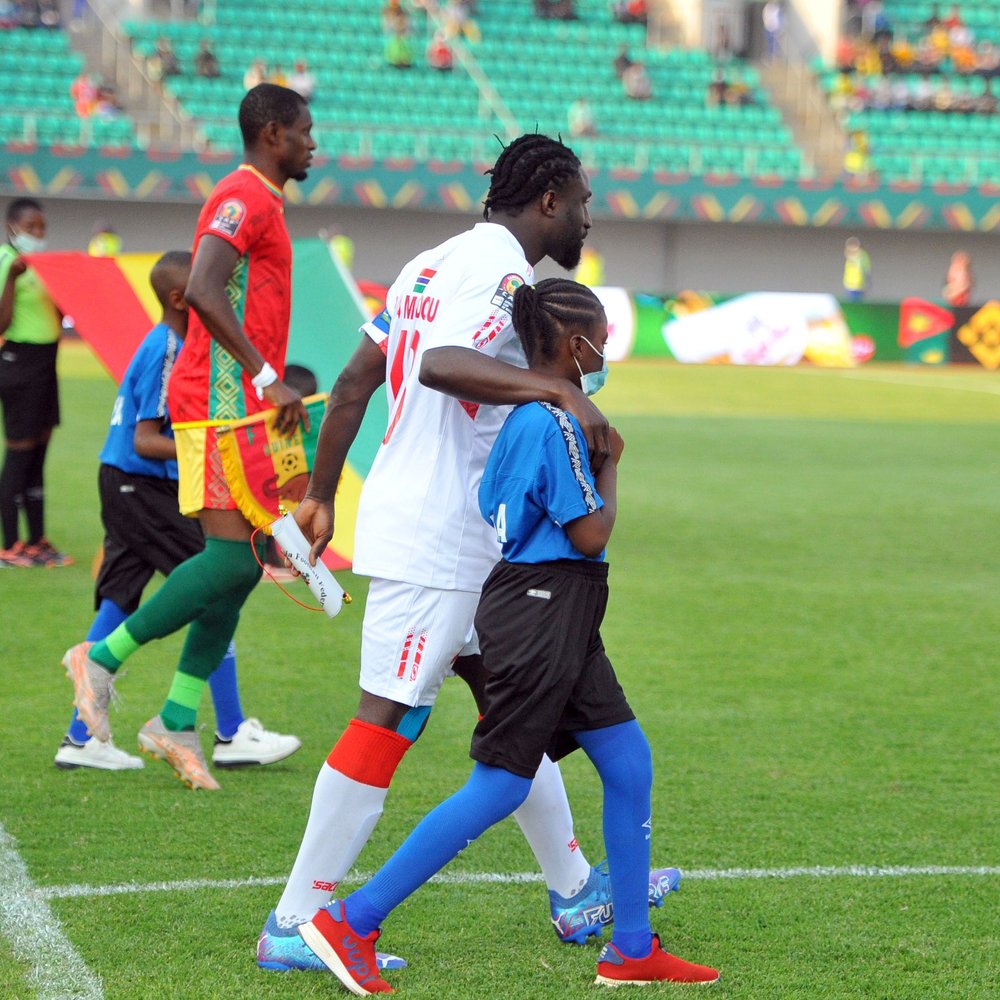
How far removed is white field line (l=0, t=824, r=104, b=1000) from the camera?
3297 mm

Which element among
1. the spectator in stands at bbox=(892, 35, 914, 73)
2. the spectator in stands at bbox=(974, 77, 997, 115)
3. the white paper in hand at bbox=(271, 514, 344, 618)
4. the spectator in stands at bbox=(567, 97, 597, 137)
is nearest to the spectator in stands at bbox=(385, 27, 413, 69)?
the spectator in stands at bbox=(567, 97, 597, 137)

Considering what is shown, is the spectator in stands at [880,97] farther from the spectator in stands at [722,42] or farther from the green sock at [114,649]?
the green sock at [114,649]

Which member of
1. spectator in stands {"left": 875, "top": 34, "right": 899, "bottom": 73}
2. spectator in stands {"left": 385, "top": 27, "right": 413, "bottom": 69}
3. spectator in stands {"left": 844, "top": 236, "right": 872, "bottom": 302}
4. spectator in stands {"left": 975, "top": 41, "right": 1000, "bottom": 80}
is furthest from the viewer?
spectator in stands {"left": 875, "top": 34, "right": 899, "bottom": 73}

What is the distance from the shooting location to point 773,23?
38.5 metres

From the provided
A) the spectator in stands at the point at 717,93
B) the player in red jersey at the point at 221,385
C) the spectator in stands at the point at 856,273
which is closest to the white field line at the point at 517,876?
the player in red jersey at the point at 221,385

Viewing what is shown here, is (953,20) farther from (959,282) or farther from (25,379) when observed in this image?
(25,379)

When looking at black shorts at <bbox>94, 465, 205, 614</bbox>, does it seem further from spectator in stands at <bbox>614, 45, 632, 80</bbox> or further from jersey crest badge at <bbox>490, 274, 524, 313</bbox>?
spectator in stands at <bbox>614, 45, 632, 80</bbox>

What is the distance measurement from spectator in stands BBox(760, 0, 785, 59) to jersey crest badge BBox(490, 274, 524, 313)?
1481 inches

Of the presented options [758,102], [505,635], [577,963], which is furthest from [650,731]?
[758,102]

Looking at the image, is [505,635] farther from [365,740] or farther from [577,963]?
[577,963]

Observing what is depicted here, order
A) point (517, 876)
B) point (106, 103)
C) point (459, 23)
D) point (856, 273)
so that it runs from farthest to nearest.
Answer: point (459, 23) < point (856, 273) < point (106, 103) < point (517, 876)

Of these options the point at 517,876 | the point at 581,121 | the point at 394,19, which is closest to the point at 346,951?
the point at 517,876

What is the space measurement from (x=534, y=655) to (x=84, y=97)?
29.9 meters

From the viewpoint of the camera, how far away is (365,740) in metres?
3.40
